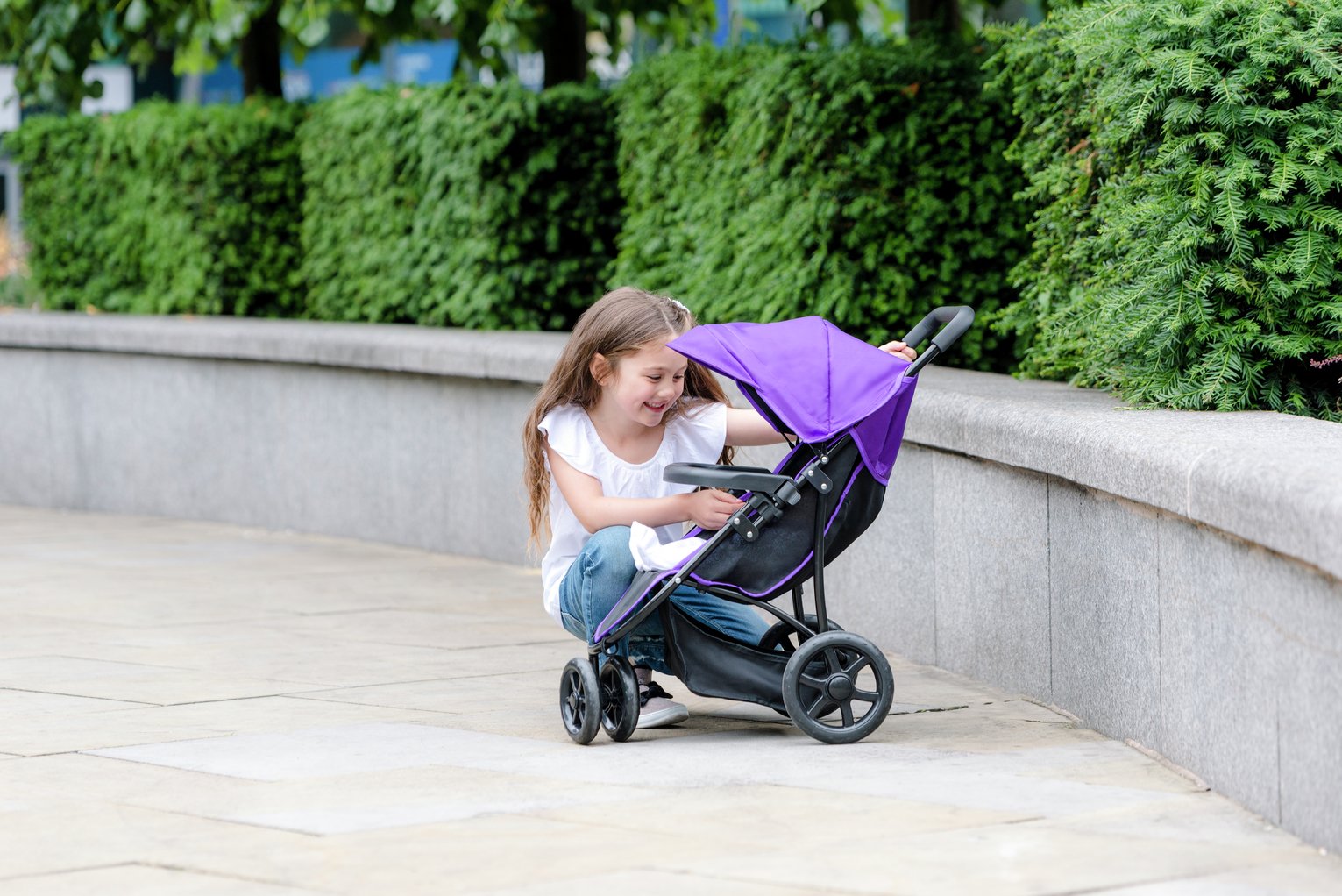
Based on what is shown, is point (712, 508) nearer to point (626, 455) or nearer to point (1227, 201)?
point (626, 455)

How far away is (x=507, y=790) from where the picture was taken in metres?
4.29

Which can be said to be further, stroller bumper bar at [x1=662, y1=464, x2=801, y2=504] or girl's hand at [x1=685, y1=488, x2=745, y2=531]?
girl's hand at [x1=685, y1=488, x2=745, y2=531]

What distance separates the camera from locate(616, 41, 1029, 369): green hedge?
23.6 ft

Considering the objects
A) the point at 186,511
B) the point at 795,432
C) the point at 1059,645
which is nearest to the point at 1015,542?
the point at 1059,645

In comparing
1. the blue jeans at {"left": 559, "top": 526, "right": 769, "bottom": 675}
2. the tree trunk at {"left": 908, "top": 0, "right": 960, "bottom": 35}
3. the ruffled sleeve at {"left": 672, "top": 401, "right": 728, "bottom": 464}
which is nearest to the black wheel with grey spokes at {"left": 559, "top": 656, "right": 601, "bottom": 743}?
the blue jeans at {"left": 559, "top": 526, "right": 769, "bottom": 675}

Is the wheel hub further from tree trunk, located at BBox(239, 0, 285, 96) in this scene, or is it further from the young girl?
tree trunk, located at BBox(239, 0, 285, 96)

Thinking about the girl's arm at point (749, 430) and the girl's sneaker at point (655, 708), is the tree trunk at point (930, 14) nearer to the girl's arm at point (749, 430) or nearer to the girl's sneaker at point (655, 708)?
the girl's arm at point (749, 430)

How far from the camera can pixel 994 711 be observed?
5219 millimetres

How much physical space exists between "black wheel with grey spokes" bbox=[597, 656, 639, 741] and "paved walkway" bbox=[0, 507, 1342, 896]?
6 centimetres

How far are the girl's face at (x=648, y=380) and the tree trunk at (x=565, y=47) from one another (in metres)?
6.10

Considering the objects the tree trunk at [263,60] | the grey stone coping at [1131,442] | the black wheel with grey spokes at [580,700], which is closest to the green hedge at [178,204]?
the tree trunk at [263,60]

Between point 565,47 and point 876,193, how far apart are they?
13.2ft

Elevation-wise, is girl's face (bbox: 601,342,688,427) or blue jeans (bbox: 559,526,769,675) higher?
girl's face (bbox: 601,342,688,427)

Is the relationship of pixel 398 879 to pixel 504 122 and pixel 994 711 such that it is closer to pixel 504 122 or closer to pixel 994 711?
pixel 994 711
